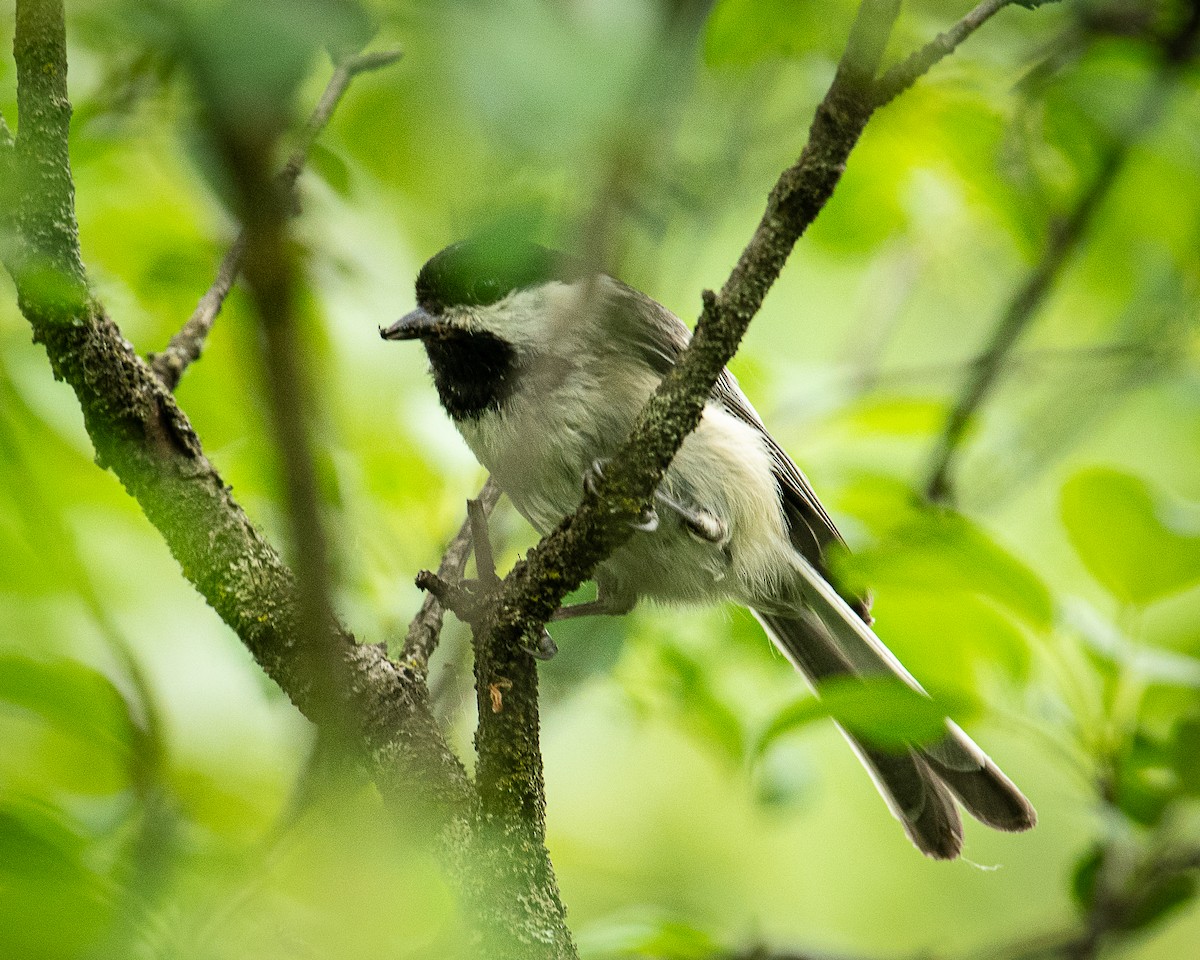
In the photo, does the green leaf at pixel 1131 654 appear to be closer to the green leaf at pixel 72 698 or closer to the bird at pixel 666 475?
the bird at pixel 666 475

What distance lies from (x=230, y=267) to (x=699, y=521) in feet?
4.09

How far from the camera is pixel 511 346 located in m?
2.96

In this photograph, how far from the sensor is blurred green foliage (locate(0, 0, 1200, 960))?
1.18m

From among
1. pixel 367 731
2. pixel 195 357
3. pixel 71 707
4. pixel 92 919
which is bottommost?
pixel 92 919

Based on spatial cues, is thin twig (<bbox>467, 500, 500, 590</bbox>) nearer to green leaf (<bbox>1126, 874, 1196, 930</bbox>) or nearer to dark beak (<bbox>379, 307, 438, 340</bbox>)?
dark beak (<bbox>379, 307, 438, 340</bbox>)

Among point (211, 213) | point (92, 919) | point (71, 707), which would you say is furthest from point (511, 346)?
point (92, 919)

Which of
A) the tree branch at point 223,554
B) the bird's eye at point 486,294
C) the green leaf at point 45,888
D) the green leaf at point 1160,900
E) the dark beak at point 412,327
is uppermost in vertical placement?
the bird's eye at point 486,294

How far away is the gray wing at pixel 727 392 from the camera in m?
2.93

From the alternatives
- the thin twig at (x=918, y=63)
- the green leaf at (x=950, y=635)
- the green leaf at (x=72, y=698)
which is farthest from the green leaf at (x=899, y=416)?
the green leaf at (x=72, y=698)

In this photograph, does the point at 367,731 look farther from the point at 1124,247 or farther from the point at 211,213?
the point at 1124,247

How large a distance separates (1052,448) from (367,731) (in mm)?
2175

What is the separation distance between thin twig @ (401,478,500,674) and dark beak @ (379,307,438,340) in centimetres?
73

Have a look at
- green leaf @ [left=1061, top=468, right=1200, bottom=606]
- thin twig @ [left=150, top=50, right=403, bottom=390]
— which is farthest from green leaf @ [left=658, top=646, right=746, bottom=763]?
thin twig @ [left=150, top=50, right=403, bottom=390]

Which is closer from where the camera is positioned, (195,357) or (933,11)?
(195,357)
